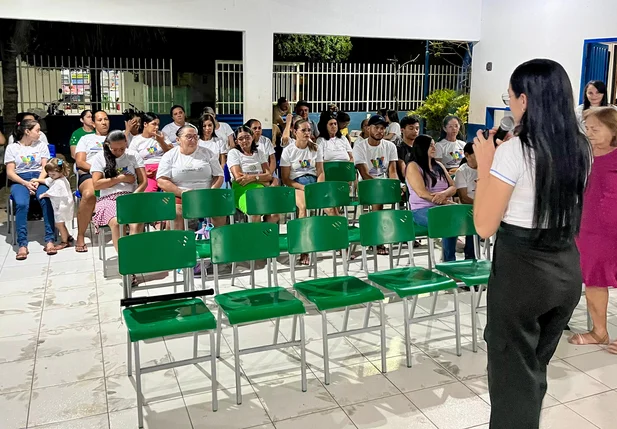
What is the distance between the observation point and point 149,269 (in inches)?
144

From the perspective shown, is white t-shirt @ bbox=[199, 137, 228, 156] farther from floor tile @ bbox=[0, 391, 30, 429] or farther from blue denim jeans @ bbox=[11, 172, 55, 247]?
floor tile @ bbox=[0, 391, 30, 429]

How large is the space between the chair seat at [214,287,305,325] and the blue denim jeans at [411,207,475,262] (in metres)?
1.89

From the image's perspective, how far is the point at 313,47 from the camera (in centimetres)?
1539

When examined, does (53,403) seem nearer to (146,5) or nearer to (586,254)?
(586,254)

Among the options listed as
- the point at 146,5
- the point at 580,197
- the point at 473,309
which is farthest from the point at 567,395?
the point at 146,5

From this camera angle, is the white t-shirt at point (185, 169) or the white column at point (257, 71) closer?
the white t-shirt at point (185, 169)

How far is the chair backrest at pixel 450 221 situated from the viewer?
4.30 meters

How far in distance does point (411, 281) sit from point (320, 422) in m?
1.14

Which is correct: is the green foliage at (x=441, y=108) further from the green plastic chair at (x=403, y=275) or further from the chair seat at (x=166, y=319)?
the chair seat at (x=166, y=319)

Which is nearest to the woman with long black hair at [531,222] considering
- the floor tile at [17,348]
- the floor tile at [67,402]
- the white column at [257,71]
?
the floor tile at [67,402]

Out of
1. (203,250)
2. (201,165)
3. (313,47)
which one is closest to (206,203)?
(203,250)

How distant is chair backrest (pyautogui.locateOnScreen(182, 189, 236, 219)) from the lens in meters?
5.03

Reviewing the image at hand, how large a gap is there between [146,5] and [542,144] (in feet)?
21.9

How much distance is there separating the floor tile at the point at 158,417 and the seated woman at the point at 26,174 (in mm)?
3332
